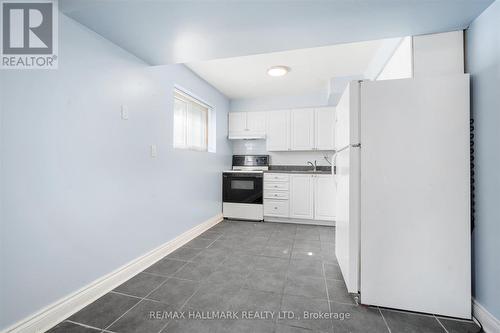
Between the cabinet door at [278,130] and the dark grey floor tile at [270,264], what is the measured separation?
2.33 m

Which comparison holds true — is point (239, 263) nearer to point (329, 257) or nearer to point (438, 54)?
point (329, 257)

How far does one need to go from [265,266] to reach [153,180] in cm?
148

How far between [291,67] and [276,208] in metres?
2.34

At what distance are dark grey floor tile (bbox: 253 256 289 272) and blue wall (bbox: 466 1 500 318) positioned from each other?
1.41m

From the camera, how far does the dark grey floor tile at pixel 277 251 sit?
2.43 metres

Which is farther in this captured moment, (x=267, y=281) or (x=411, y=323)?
(x=267, y=281)

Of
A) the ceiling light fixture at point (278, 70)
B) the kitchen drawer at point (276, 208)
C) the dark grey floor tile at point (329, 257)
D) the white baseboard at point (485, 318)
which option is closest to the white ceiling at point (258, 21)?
the ceiling light fixture at point (278, 70)

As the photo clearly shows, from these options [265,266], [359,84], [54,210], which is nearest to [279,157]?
[265,266]

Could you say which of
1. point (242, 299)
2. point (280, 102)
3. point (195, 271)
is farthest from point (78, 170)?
point (280, 102)

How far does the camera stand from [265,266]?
2.16 m

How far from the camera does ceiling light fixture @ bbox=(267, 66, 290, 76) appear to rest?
297 cm

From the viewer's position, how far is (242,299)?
1618mm

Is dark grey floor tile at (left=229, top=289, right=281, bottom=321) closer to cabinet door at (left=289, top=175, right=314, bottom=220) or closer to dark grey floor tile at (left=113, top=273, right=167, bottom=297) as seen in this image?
dark grey floor tile at (left=113, top=273, right=167, bottom=297)

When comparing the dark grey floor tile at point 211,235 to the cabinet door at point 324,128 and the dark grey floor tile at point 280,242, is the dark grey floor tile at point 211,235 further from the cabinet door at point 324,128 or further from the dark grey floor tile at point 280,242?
the cabinet door at point 324,128
